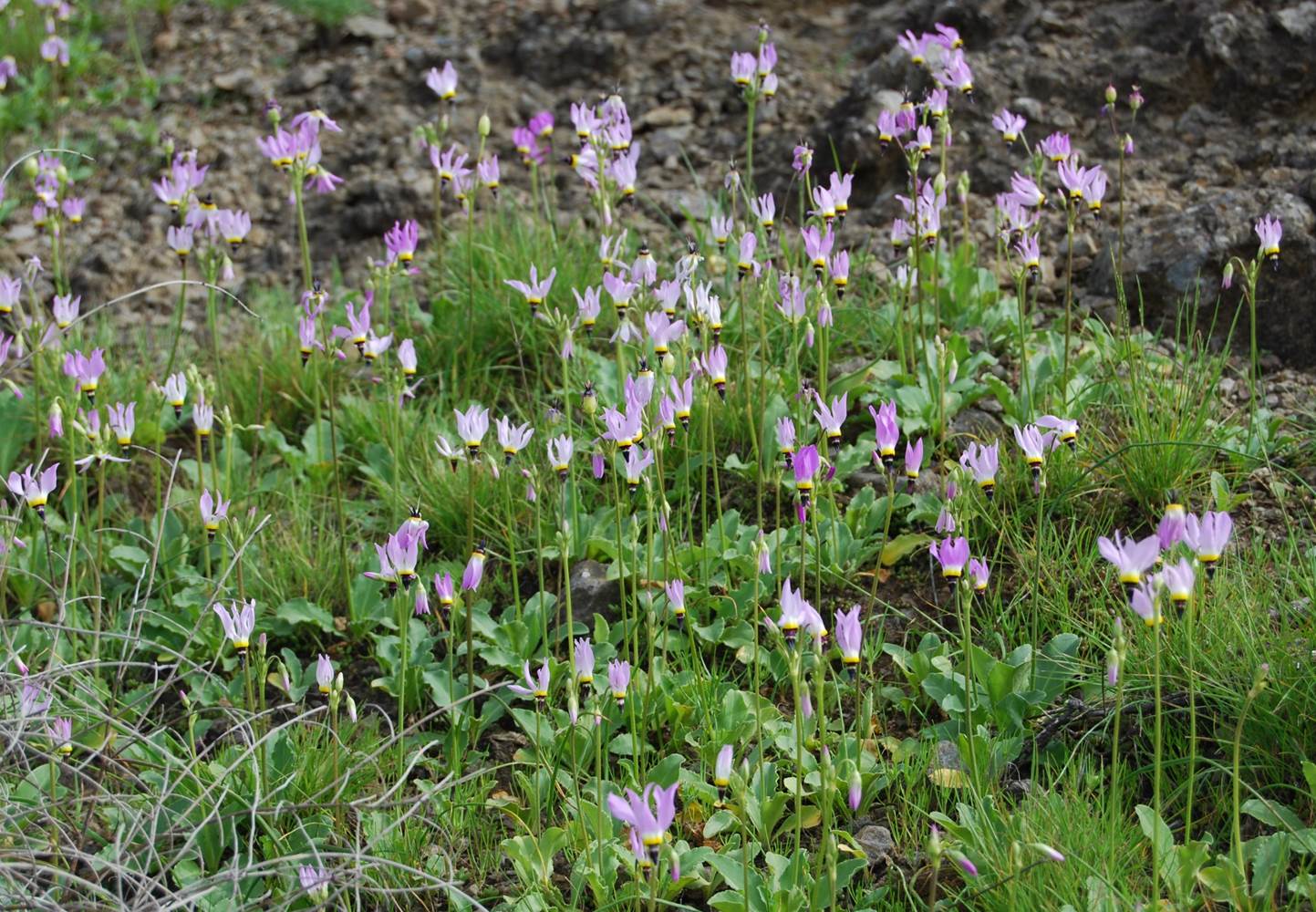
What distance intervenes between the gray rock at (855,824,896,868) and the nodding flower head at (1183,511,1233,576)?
2.64 feet

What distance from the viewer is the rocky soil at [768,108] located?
429cm

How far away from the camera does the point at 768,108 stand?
5.41 m

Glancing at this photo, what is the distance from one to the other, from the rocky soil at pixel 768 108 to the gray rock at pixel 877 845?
1.98m

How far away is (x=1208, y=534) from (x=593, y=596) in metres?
1.52

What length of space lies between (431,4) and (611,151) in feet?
10.1

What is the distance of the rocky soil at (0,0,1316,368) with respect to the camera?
4.29 metres

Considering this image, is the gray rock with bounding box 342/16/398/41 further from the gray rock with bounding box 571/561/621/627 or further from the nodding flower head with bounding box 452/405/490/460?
the nodding flower head with bounding box 452/405/490/460

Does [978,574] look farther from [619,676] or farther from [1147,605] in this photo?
[619,676]

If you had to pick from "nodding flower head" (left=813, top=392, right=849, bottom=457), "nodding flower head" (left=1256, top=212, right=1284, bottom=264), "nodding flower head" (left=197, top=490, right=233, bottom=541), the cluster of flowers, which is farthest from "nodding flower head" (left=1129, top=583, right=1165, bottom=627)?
"nodding flower head" (left=197, top=490, right=233, bottom=541)

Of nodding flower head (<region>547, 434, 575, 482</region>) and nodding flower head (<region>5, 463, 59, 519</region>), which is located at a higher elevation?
nodding flower head (<region>547, 434, 575, 482</region>)

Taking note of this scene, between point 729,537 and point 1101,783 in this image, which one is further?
point 729,537

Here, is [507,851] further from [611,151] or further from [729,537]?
[611,151]

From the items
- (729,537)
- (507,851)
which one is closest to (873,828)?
(507,851)

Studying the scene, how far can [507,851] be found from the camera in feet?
8.65
